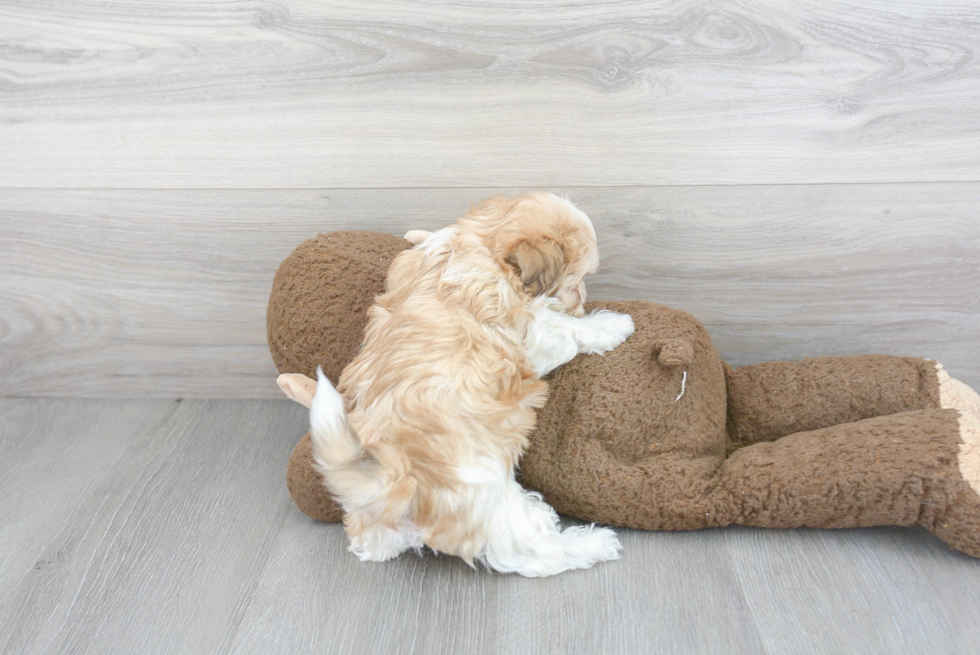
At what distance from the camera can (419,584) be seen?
1.35 meters

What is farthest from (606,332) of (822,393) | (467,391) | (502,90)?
(502,90)

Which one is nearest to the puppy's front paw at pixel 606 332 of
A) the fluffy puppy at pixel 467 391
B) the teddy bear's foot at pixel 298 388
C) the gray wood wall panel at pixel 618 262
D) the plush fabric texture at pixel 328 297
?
the fluffy puppy at pixel 467 391

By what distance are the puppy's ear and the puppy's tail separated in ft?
1.40

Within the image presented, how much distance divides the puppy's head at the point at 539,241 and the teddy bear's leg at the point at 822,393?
1.79 ft

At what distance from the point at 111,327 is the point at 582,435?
144 centimetres

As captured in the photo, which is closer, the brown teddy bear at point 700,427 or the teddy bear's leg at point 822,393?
the brown teddy bear at point 700,427

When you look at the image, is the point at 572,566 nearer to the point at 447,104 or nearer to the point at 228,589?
the point at 228,589

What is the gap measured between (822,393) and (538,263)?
763 millimetres

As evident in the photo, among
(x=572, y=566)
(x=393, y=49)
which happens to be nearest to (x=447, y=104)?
(x=393, y=49)

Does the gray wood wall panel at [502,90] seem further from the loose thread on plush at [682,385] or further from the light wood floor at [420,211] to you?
the loose thread on plush at [682,385]

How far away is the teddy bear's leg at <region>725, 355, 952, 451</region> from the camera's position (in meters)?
1.53

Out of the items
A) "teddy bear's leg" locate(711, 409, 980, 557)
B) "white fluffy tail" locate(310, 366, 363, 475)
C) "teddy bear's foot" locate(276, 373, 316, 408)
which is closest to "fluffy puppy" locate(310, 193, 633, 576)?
"white fluffy tail" locate(310, 366, 363, 475)

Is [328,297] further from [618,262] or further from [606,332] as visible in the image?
[618,262]

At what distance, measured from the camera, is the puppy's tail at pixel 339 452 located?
111cm
